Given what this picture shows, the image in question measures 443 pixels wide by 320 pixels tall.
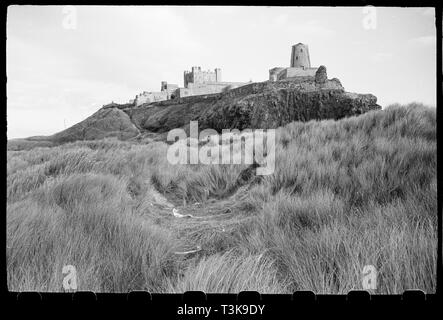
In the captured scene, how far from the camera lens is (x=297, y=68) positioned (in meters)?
1.34

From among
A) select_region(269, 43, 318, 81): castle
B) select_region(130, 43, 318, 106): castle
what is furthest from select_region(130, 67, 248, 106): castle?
select_region(269, 43, 318, 81): castle

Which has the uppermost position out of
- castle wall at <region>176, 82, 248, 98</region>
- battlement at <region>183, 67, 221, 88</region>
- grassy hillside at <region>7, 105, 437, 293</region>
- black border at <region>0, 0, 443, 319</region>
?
battlement at <region>183, 67, 221, 88</region>

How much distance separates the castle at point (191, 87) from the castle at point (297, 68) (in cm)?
17

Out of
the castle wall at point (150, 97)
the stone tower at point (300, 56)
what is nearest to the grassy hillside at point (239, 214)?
the castle wall at point (150, 97)

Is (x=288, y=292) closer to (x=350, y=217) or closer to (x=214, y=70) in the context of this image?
(x=350, y=217)

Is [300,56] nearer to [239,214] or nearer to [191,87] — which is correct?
[191,87]

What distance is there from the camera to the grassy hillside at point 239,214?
4.02 feet

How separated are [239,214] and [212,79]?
0.66m

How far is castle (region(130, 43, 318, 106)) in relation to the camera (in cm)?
135

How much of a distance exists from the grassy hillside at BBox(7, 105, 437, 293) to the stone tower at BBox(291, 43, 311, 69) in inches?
13.9

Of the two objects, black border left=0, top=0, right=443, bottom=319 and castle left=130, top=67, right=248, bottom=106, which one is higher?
castle left=130, top=67, right=248, bottom=106

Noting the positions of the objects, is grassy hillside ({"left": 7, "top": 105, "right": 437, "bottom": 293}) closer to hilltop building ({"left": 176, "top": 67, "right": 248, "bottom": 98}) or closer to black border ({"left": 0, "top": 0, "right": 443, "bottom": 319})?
black border ({"left": 0, "top": 0, "right": 443, "bottom": 319})
